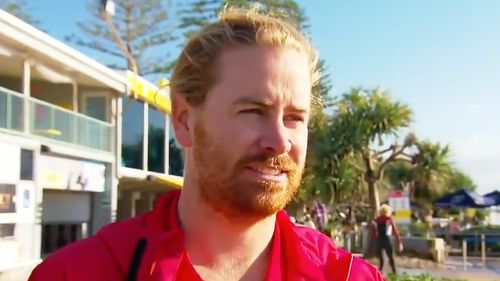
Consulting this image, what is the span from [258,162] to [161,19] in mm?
38992

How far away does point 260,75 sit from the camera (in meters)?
1.71

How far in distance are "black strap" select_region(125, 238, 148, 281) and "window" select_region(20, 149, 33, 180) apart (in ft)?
46.3

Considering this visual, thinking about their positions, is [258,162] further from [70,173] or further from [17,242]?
[70,173]

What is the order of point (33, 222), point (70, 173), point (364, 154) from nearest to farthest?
1. point (33, 222)
2. point (70, 173)
3. point (364, 154)

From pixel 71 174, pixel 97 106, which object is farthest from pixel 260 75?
pixel 97 106

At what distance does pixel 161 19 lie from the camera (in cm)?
3981

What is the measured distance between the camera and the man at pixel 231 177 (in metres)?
1.66

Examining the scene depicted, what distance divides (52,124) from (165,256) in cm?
1569

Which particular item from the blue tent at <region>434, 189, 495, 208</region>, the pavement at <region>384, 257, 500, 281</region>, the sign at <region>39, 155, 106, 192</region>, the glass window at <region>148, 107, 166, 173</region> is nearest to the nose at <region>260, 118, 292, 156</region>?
the pavement at <region>384, 257, 500, 281</region>

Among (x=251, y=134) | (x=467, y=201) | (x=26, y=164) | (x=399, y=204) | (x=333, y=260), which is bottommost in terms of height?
(x=467, y=201)

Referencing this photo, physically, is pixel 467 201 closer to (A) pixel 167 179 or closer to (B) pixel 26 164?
(A) pixel 167 179

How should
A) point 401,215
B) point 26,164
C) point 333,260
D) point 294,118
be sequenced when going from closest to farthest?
point 294,118, point 333,260, point 26,164, point 401,215

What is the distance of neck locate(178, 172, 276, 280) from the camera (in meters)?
1.76

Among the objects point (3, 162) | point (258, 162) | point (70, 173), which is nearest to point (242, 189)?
point (258, 162)
